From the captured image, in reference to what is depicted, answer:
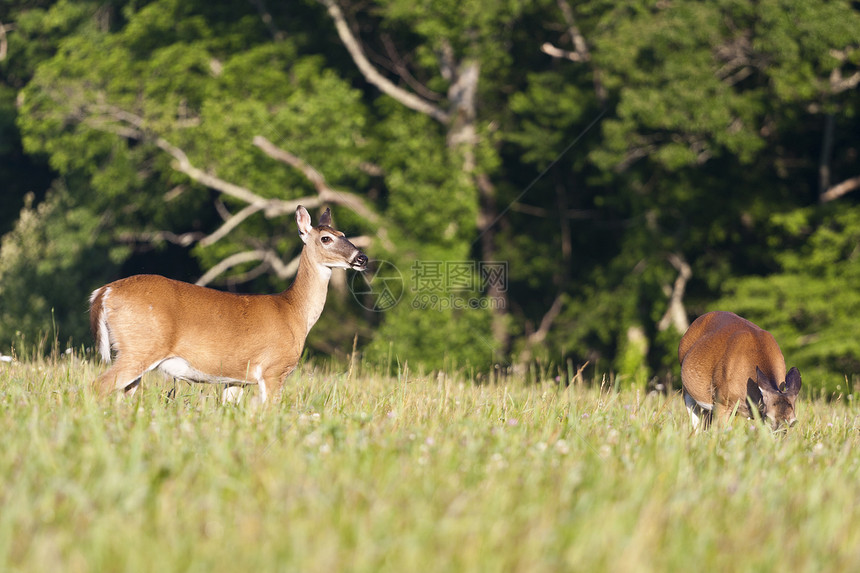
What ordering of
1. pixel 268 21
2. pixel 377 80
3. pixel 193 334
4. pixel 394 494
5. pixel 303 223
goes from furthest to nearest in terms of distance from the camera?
pixel 268 21 < pixel 377 80 < pixel 303 223 < pixel 193 334 < pixel 394 494

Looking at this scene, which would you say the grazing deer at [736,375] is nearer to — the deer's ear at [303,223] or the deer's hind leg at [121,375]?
the deer's ear at [303,223]

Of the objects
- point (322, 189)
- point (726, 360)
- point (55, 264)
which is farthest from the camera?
point (55, 264)

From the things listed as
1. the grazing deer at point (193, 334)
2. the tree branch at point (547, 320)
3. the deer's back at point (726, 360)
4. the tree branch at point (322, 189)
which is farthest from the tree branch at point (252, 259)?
the grazing deer at point (193, 334)

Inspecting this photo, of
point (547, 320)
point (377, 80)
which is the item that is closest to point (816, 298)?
point (547, 320)

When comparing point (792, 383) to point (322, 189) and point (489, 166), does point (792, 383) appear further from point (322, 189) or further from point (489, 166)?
point (322, 189)

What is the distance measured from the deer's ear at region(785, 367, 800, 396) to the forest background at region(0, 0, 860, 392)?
9.35 meters

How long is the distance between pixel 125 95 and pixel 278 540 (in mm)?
23401

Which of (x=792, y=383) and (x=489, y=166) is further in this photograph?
(x=489, y=166)

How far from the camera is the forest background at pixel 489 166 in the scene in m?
18.8

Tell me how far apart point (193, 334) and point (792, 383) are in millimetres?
4304

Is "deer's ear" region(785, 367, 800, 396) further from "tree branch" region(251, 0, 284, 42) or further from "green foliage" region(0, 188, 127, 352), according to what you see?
"green foliage" region(0, 188, 127, 352)

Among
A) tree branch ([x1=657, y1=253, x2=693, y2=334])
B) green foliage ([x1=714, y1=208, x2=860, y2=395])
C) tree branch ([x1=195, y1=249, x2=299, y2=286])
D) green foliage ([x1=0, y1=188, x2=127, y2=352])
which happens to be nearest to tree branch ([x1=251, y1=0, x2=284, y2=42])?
tree branch ([x1=195, y1=249, x2=299, y2=286])

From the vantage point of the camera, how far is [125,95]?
2505 centimetres

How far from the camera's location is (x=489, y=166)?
21.9 m
